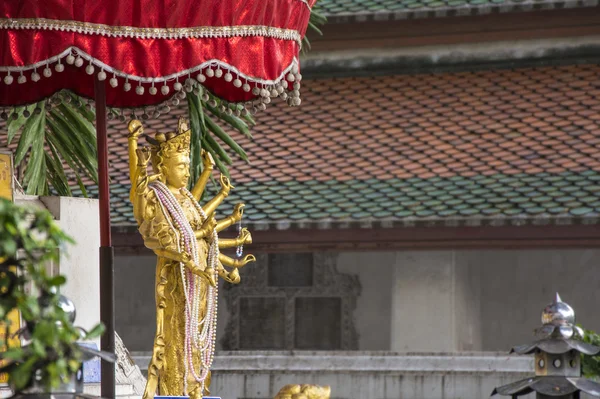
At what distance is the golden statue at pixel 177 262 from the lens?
23.7ft

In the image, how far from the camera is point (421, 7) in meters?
13.5

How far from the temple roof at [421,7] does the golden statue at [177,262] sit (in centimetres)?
641

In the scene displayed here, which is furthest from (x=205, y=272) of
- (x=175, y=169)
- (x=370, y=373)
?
(x=370, y=373)

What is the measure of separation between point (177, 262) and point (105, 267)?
0.43 meters

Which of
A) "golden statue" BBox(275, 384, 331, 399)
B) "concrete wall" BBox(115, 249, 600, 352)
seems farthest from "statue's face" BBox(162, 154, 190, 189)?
"concrete wall" BBox(115, 249, 600, 352)

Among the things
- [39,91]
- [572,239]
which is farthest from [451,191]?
[39,91]

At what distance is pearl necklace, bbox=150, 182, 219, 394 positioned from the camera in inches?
286

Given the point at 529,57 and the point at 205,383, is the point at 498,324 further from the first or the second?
the point at 205,383

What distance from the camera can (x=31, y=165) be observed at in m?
9.65

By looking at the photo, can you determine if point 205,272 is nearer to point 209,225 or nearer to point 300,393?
point 209,225

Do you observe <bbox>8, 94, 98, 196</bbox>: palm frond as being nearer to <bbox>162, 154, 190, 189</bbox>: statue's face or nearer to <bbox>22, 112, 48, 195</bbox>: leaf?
<bbox>22, 112, 48, 195</bbox>: leaf

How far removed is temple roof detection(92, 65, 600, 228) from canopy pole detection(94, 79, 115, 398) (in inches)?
198

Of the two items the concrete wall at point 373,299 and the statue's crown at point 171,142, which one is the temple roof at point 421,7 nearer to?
the concrete wall at point 373,299

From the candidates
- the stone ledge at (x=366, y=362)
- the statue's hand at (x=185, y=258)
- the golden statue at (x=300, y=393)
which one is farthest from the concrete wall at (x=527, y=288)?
the statue's hand at (x=185, y=258)
